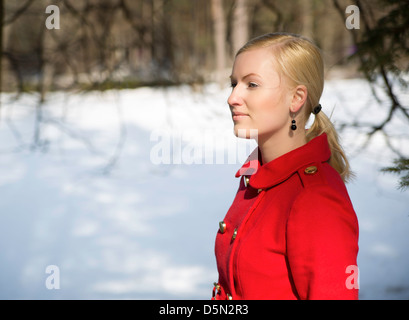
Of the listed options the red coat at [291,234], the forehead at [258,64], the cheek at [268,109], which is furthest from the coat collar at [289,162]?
the forehead at [258,64]

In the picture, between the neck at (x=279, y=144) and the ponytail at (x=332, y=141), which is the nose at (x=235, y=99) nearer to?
the neck at (x=279, y=144)

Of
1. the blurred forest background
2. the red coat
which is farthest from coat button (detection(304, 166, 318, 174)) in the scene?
the blurred forest background

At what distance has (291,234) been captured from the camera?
113 centimetres

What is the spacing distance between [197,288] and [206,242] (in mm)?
874

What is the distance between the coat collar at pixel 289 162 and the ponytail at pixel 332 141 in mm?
67

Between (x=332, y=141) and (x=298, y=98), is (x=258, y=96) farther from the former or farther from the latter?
(x=332, y=141)

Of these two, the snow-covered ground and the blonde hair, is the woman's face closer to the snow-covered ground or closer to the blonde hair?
the blonde hair

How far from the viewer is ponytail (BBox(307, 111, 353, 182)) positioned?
141 cm

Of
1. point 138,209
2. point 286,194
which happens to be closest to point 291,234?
point 286,194

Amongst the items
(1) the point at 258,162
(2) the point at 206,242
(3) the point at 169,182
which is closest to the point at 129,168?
(3) the point at 169,182

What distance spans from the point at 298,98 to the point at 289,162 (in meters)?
0.17

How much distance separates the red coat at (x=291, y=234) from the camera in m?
1.09
